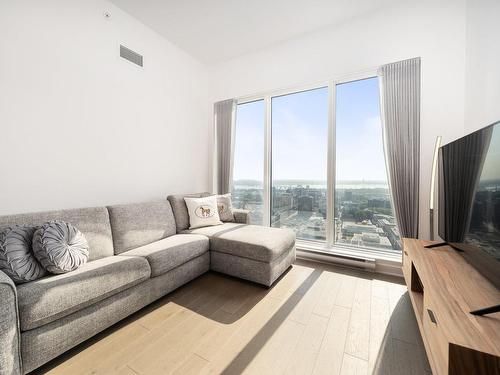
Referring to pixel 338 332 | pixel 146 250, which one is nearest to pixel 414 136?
pixel 338 332

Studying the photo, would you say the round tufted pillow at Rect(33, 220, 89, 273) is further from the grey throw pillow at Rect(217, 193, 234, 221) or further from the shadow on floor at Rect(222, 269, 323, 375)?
the grey throw pillow at Rect(217, 193, 234, 221)

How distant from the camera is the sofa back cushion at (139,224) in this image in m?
2.03

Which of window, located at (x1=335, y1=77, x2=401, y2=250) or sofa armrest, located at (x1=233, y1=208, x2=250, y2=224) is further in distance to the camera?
sofa armrest, located at (x1=233, y1=208, x2=250, y2=224)

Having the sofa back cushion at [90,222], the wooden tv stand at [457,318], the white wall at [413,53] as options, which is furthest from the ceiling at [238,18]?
the wooden tv stand at [457,318]

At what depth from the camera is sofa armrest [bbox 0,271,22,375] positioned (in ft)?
3.16

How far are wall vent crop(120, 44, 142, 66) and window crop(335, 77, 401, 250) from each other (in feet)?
8.25

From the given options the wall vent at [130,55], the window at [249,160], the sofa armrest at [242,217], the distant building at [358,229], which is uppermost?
the wall vent at [130,55]

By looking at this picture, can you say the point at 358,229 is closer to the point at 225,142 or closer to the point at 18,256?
the point at 225,142

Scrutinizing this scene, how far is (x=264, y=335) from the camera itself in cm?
145

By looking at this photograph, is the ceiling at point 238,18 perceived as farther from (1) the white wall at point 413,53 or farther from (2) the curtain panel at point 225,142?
(2) the curtain panel at point 225,142

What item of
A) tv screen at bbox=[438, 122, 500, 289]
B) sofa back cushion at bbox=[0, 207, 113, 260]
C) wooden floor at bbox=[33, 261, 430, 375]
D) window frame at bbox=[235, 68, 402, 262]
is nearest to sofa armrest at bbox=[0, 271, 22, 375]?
wooden floor at bbox=[33, 261, 430, 375]

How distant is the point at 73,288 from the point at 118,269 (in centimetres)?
27

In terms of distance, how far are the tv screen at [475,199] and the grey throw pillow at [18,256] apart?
2.55 metres

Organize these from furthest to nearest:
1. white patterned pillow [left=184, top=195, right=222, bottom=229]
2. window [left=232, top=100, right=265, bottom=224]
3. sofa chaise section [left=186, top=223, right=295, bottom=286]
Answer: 1. window [left=232, top=100, right=265, bottom=224]
2. white patterned pillow [left=184, top=195, right=222, bottom=229]
3. sofa chaise section [left=186, top=223, right=295, bottom=286]
